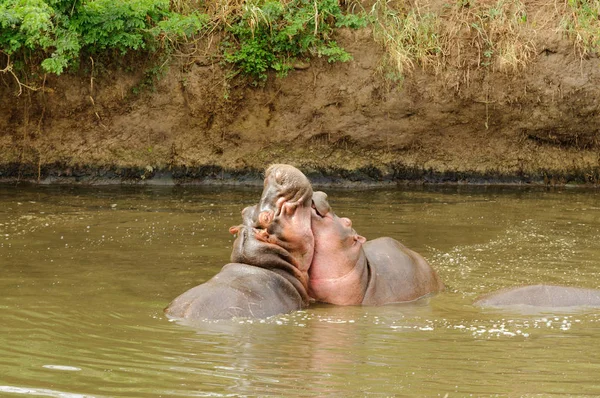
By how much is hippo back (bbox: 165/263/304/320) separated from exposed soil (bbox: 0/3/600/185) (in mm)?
7060

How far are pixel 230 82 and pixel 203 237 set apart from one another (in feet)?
14.3

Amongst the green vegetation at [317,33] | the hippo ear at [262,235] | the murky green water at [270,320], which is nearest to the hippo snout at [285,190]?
the hippo ear at [262,235]

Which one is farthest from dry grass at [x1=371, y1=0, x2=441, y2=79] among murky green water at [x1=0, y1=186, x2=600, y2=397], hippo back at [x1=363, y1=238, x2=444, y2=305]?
hippo back at [x1=363, y1=238, x2=444, y2=305]

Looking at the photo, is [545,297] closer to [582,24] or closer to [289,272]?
[289,272]

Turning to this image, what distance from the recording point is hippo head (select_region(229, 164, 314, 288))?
7781mm

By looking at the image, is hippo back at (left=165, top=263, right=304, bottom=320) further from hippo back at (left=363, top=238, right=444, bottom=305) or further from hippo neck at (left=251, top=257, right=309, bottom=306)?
hippo back at (left=363, top=238, right=444, bottom=305)

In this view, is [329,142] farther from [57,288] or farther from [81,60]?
[57,288]

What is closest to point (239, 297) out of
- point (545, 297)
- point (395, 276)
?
point (395, 276)

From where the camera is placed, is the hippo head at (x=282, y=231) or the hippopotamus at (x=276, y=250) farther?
the hippo head at (x=282, y=231)

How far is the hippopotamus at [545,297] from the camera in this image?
762 cm

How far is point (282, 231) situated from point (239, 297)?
2.42ft

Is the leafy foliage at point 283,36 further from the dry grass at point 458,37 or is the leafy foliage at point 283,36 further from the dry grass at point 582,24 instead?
the dry grass at point 582,24

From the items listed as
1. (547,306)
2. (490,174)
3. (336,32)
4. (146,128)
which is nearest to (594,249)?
(547,306)

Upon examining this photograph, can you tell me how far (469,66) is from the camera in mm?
A: 14734
